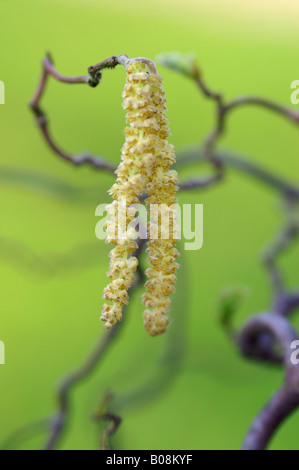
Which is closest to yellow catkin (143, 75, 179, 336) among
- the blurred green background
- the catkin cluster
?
the catkin cluster

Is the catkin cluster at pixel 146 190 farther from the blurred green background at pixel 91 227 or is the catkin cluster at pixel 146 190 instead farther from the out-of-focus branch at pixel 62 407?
the blurred green background at pixel 91 227

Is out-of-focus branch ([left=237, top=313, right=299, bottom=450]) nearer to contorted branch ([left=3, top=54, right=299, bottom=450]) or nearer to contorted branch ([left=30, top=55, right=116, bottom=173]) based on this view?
contorted branch ([left=3, top=54, right=299, bottom=450])

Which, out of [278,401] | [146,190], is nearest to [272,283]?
[278,401]

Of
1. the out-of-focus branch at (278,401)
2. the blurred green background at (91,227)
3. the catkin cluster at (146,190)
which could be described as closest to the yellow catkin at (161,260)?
the catkin cluster at (146,190)

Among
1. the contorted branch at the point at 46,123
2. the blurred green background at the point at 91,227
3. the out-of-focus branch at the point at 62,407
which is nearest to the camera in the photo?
the contorted branch at the point at 46,123

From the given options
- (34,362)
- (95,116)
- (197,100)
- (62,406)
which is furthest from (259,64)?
(62,406)
